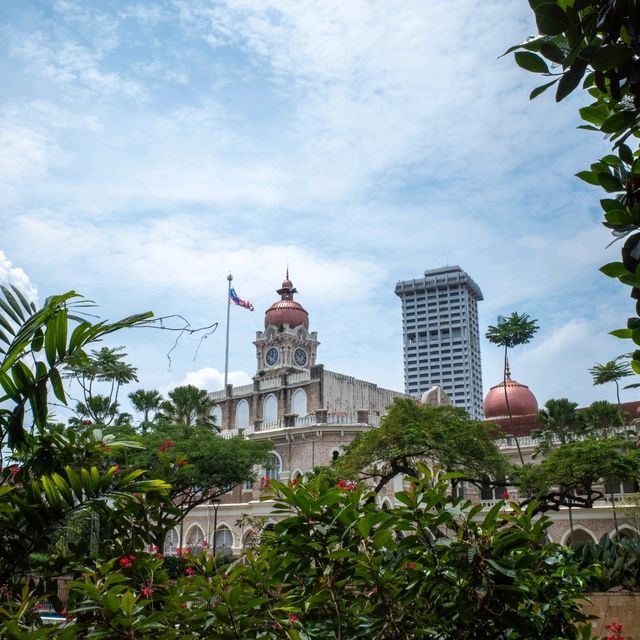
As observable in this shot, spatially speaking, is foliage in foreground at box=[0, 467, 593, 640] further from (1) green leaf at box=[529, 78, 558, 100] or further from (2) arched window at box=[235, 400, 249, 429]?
(2) arched window at box=[235, 400, 249, 429]

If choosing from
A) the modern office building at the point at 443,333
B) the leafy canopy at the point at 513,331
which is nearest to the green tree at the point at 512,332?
the leafy canopy at the point at 513,331

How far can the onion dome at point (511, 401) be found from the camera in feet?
130

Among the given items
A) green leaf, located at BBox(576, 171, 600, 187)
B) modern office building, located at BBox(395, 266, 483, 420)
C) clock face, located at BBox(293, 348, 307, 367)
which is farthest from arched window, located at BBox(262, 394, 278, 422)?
modern office building, located at BBox(395, 266, 483, 420)

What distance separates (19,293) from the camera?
206 inches

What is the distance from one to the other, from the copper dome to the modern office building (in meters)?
88.3

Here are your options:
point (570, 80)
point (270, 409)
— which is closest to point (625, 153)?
point (570, 80)

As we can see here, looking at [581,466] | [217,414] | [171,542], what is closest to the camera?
[581,466]

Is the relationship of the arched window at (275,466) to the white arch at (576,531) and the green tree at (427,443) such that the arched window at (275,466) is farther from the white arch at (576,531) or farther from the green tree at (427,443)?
the green tree at (427,443)

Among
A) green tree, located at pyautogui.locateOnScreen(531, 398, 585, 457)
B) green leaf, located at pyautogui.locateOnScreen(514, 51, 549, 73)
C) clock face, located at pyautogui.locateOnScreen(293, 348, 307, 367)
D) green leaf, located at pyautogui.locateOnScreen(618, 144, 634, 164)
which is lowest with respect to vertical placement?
green leaf, located at pyautogui.locateOnScreen(618, 144, 634, 164)

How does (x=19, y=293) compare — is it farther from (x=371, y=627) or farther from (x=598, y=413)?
(x=598, y=413)

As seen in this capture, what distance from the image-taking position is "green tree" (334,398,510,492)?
20.8 meters

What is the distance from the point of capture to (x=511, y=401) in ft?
131

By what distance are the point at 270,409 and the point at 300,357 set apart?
447cm

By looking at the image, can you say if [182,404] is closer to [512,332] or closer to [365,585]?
[512,332]
